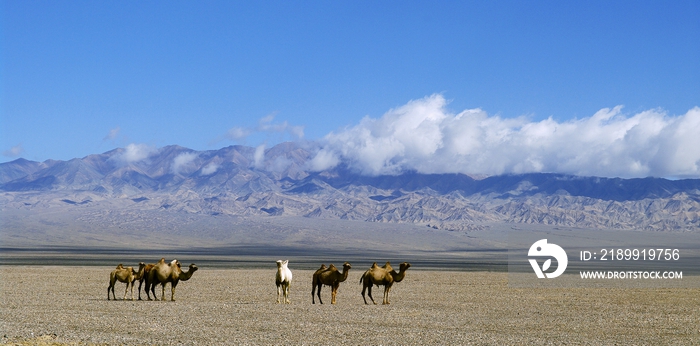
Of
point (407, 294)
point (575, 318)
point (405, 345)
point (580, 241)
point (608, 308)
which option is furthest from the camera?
point (580, 241)

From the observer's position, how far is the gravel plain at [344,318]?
62.9 feet

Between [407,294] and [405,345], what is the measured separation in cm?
1555

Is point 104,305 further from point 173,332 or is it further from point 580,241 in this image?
point 580,241

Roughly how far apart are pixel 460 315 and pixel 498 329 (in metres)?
3.52

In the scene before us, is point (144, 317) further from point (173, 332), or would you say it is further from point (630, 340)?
point (630, 340)

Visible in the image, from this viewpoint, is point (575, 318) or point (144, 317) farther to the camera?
point (575, 318)

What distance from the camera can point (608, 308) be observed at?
28.3m

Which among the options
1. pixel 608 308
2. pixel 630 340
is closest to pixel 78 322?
pixel 630 340

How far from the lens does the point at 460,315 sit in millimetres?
25141

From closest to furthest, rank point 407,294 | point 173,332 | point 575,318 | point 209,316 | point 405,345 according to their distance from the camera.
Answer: point 405,345
point 173,332
point 209,316
point 575,318
point 407,294

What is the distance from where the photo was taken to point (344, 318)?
23281mm

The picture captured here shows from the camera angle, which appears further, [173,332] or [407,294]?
[407,294]

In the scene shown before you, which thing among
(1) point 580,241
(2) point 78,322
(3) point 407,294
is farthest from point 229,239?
(2) point 78,322

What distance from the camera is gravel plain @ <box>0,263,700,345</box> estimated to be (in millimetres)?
19172
